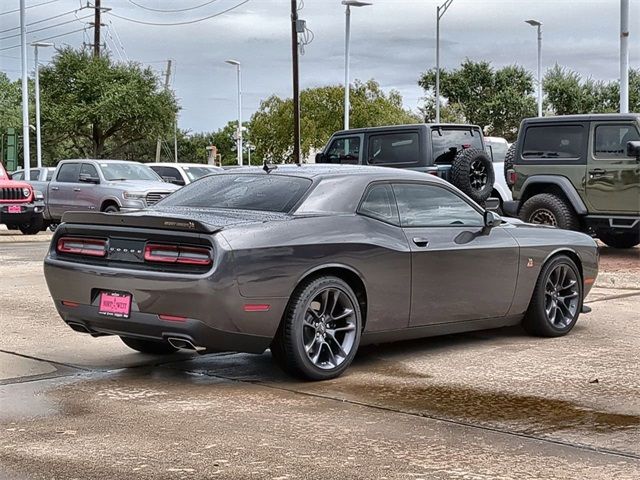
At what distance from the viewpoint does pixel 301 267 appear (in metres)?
6.69

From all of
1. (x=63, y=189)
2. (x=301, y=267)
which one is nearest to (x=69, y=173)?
(x=63, y=189)

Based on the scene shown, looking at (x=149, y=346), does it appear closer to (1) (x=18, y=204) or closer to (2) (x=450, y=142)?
(2) (x=450, y=142)

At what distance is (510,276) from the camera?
8.19 meters

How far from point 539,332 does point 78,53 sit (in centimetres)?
4808

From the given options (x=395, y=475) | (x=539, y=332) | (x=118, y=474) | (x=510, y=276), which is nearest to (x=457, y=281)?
(x=510, y=276)

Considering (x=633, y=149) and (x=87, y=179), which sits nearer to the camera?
(x=633, y=149)

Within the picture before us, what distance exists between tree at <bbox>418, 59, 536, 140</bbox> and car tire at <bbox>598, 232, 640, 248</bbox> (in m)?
42.6

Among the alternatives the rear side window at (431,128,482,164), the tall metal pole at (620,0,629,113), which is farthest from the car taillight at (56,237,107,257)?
the tall metal pole at (620,0,629,113)

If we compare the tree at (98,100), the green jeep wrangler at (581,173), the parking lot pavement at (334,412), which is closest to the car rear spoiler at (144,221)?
the parking lot pavement at (334,412)

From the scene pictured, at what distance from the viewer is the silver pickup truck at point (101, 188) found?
2198 centimetres

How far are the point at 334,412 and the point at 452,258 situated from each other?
7.03 feet

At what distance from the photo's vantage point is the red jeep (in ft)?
72.3

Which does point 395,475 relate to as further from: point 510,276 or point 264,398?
point 510,276

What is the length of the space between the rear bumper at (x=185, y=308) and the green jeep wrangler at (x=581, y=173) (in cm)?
907
